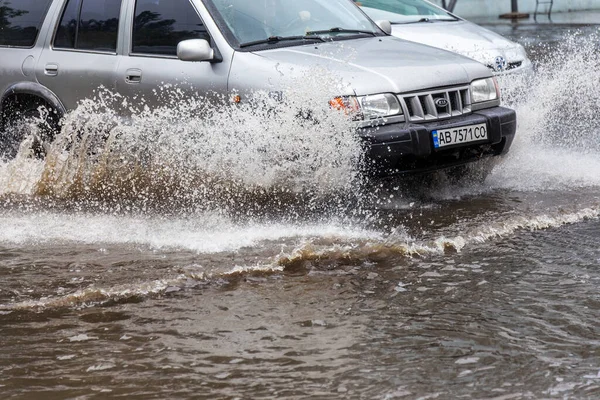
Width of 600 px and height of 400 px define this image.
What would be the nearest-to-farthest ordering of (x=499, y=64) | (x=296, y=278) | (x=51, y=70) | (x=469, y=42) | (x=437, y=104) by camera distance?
(x=296, y=278)
(x=437, y=104)
(x=51, y=70)
(x=499, y=64)
(x=469, y=42)

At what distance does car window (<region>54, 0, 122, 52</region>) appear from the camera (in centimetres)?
784

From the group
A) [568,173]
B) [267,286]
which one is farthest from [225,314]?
[568,173]

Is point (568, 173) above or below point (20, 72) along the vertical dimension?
below

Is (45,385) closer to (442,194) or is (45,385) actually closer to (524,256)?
(524,256)

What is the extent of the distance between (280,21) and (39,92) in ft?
6.77

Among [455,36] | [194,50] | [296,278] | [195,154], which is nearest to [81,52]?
[194,50]

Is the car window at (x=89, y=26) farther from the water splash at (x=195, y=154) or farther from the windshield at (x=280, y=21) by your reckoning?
the windshield at (x=280, y=21)

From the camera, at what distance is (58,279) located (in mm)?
5590

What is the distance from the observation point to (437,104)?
700cm

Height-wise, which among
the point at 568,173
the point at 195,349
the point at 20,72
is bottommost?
the point at 568,173

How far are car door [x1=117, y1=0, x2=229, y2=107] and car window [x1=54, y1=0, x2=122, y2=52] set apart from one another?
0.63ft

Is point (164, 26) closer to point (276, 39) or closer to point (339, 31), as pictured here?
point (276, 39)

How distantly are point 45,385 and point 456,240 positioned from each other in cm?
284

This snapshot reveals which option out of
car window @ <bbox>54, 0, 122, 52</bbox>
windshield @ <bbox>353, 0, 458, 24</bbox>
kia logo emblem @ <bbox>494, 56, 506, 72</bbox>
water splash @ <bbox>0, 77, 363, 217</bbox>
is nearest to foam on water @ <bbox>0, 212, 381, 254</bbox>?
water splash @ <bbox>0, 77, 363, 217</bbox>
